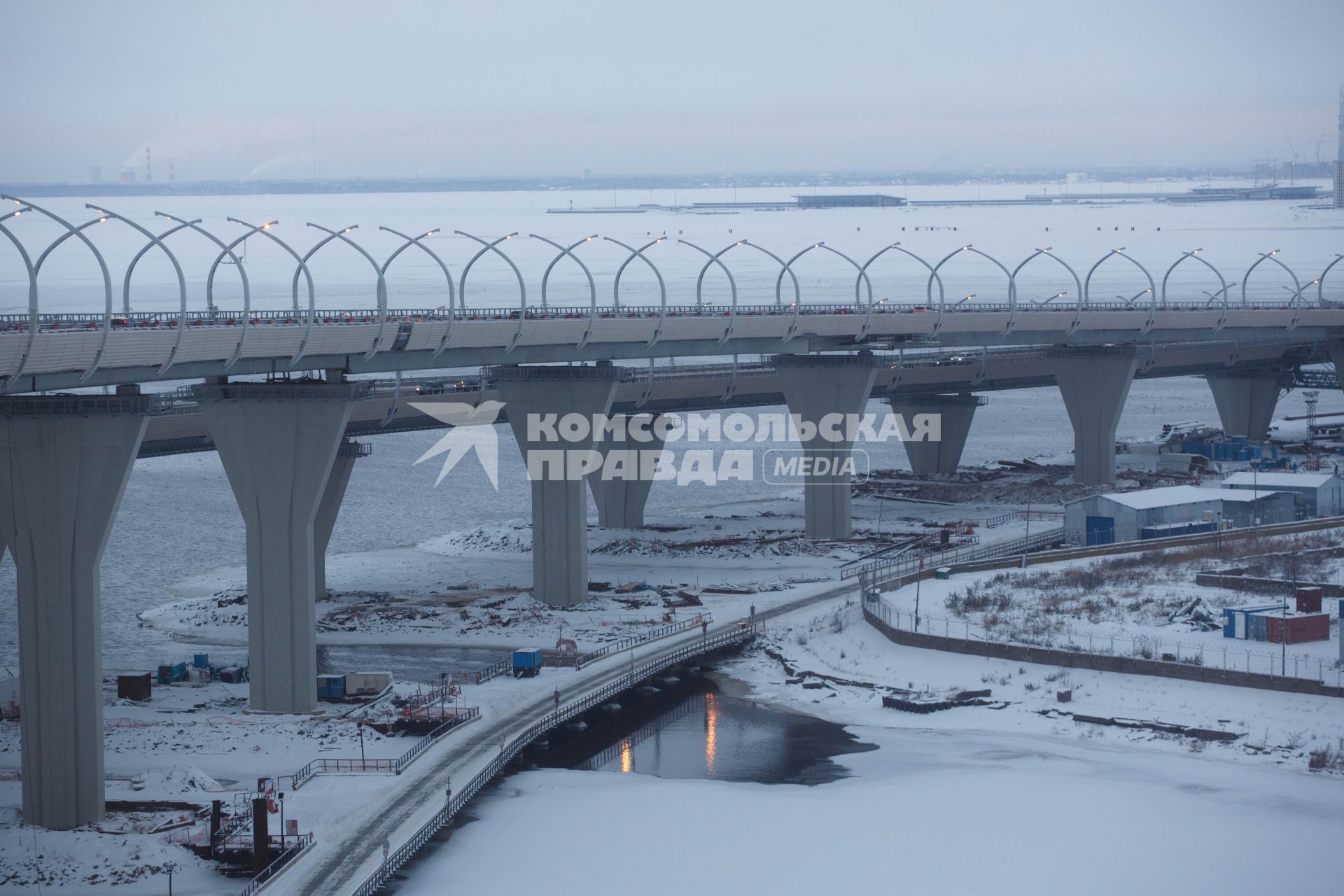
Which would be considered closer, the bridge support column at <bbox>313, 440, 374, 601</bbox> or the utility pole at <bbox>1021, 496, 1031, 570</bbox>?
the utility pole at <bbox>1021, 496, 1031, 570</bbox>

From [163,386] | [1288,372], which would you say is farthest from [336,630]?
[163,386]

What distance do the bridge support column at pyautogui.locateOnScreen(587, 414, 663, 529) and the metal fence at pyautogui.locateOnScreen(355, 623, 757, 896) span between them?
2774 cm

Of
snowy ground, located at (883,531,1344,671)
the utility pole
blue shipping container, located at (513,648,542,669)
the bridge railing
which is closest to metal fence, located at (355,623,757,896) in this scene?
blue shipping container, located at (513,648,542,669)

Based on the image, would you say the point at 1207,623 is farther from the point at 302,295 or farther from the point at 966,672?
the point at 302,295

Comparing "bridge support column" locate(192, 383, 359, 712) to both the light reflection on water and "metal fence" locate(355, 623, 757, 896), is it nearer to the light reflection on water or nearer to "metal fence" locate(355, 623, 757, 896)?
"metal fence" locate(355, 623, 757, 896)

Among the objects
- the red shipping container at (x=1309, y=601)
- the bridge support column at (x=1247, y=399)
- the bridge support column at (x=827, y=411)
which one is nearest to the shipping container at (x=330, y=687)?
the red shipping container at (x=1309, y=601)

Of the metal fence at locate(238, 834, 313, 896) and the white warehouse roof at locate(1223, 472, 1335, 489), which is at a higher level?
the white warehouse roof at locate(1223, 472, 1335, 489)

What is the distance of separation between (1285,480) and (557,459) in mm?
37094

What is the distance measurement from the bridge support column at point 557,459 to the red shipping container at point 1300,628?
86.6ft

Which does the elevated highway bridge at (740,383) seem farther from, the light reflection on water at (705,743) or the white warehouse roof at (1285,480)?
the white warehouse roof at (1285,480)

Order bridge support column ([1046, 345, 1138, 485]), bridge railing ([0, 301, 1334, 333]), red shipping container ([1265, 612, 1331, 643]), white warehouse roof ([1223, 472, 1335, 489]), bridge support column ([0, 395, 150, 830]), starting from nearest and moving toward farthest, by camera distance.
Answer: bridge support column ([0, 395, 150, 830]) < bridge railing ([0, 301, 1334, 333]) < red shipping container ([1265, 612, 1331, 643]) < white warehouse roof ([1223, 472, 1335, 489]) < bridge support column ([1046, 345, 1138, 485])

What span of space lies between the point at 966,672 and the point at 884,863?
57.1 feet

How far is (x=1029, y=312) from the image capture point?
325 ft

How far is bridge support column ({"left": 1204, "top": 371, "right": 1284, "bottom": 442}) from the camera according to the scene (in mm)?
130125
